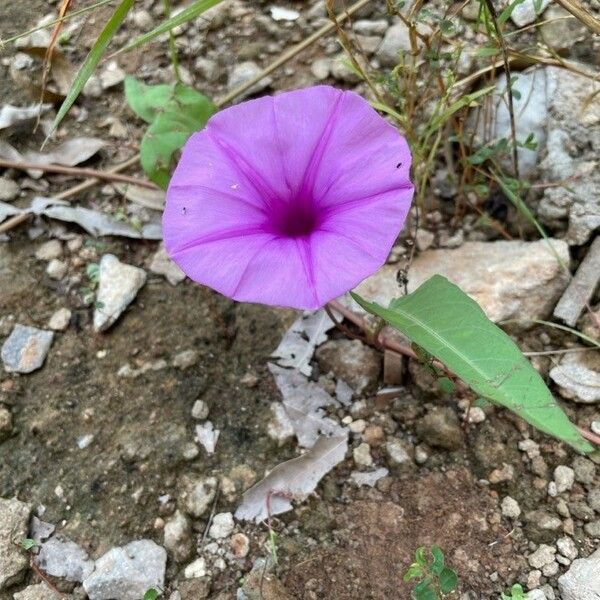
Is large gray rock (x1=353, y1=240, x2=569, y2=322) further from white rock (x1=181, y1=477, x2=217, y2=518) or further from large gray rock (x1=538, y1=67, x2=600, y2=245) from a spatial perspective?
white rock (x1=181, y1=477, x2=217, y2=518)

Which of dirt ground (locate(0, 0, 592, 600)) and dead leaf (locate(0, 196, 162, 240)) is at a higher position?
dead leaf (locate(0, 196, 162, 240))

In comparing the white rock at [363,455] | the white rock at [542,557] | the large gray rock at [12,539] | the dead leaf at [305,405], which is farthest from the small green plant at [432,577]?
the large gray rock at [12,539]

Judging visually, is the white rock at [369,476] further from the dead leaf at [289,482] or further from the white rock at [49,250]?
the white rock at [49,250]

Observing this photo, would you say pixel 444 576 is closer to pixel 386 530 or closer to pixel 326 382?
pixel 386 530

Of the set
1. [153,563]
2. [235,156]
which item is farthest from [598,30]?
[153,563]

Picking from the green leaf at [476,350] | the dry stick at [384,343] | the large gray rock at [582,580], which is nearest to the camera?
the green leaf at [476,350]

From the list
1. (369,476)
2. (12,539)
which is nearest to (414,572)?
(369,476)

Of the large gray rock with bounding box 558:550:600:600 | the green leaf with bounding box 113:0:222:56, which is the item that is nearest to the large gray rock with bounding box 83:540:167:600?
the large gray rock with bounding box 558:550:600:600
